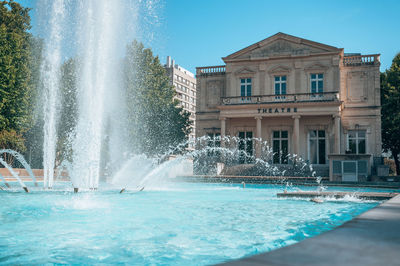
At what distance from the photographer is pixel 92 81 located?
16188mm

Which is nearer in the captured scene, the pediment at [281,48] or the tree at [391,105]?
the tree at [391,105]

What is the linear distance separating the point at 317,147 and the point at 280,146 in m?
3.23

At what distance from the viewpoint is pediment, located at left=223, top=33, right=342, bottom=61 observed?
3208 centimetres

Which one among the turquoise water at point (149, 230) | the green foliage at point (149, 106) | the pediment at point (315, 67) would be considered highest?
the pediment at point (315, 67)

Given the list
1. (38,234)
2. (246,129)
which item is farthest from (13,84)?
(38,234)

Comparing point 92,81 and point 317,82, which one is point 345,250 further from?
point 317,82

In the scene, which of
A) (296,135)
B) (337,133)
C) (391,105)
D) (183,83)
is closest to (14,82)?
(296,135)

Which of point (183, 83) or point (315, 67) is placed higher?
point (183, 83)

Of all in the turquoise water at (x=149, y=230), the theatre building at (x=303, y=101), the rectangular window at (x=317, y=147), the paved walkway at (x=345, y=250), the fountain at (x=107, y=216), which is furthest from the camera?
the rectangular window at (x=317, y=147)

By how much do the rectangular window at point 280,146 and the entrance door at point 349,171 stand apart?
10.9m

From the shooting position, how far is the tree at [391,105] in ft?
101

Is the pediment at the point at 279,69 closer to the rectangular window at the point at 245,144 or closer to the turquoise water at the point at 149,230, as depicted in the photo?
the rectangular window at the point at 245,144

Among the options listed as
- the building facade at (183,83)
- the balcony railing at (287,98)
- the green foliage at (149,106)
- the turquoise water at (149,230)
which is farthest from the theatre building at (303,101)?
the building facade at (183,83)

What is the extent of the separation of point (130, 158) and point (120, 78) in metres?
7.39
